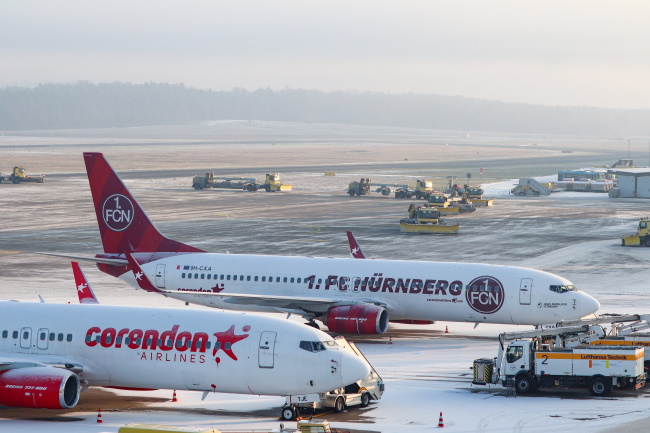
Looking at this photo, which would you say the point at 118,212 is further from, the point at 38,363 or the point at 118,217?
the point at 38,363

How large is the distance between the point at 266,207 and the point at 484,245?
133ft

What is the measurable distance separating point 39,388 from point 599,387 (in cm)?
2002

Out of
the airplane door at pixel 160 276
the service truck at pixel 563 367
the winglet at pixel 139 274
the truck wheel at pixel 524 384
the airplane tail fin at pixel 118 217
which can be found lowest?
the truck wheel at pixel 524 384

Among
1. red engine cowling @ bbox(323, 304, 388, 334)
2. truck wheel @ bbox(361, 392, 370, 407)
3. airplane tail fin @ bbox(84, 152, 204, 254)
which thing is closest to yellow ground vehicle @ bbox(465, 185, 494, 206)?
airplane tail fin @ bbox(84, 152, 204, 254)

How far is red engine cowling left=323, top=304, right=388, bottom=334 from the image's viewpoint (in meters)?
47.4

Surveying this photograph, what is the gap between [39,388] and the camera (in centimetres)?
3234

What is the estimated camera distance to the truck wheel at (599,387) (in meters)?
37.4

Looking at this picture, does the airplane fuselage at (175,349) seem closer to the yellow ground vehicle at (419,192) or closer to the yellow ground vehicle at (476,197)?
the yellow ground vehicle at (476,197)

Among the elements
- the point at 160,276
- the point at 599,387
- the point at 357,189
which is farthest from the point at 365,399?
the point at 357,189

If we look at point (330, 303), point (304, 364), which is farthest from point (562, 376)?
point (330, 303)

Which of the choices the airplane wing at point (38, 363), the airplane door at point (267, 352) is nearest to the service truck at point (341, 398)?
the airplane door at point (267, 352)

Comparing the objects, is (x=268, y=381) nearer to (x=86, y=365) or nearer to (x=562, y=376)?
(x=86, y=365)

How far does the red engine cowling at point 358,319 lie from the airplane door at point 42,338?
16240mm

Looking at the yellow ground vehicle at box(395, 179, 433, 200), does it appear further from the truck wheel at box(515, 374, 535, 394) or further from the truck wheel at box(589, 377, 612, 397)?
the truck wheel at box(589, 377, 612, 397)
